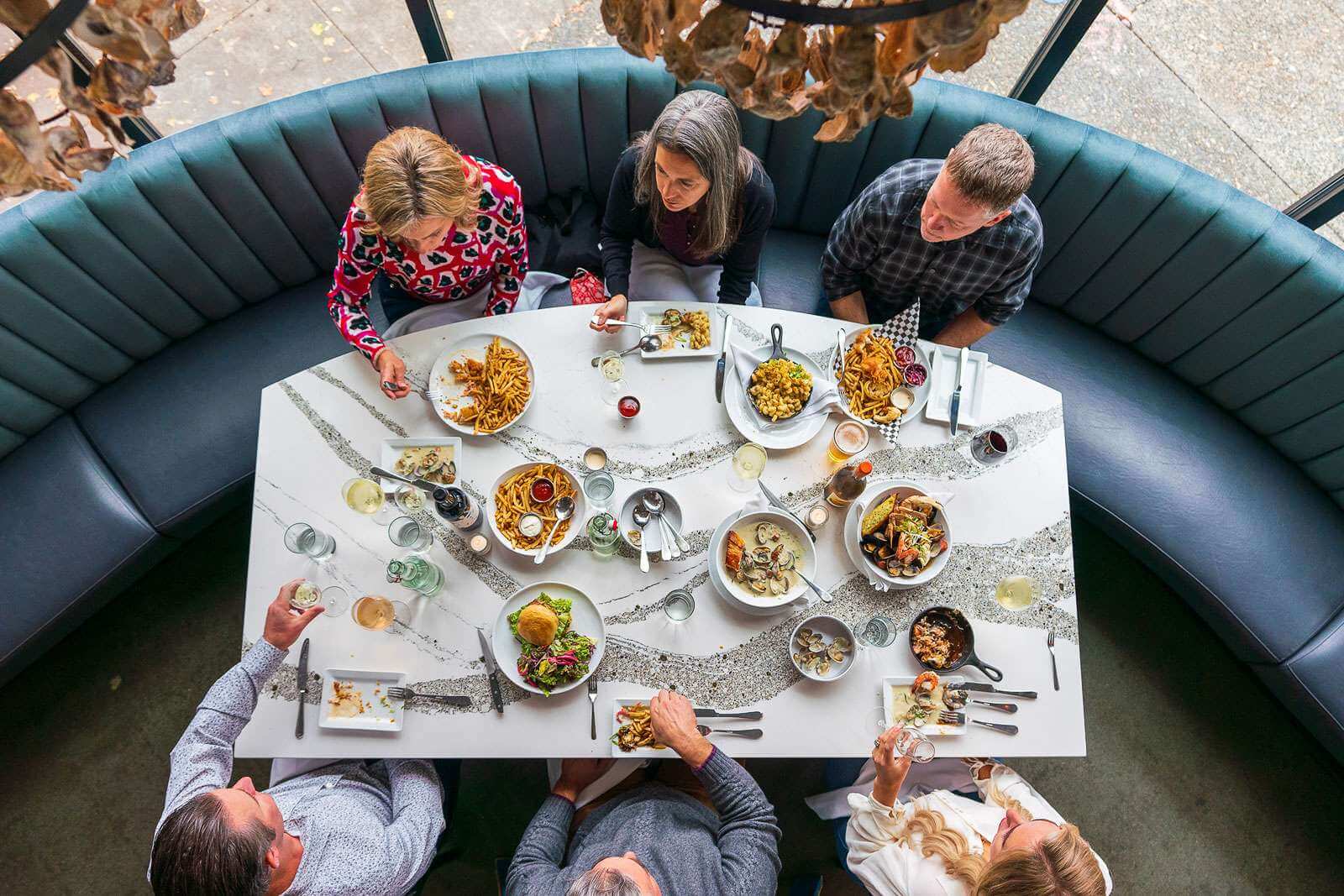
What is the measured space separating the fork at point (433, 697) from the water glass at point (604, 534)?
505mm

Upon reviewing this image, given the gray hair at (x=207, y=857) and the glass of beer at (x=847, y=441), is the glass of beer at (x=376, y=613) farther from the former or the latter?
the glass of beer at (x=847, y=441)

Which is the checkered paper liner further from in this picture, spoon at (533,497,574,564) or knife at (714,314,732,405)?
spoon at (533,497,574,564)

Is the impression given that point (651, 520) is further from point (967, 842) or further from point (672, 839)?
point (967, 842)

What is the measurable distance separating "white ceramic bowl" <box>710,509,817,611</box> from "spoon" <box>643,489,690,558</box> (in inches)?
3.4

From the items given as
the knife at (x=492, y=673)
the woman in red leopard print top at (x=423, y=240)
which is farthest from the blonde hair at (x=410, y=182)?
the knife at (x=492, y=673)

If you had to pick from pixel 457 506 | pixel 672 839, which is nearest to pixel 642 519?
pixel 457 506

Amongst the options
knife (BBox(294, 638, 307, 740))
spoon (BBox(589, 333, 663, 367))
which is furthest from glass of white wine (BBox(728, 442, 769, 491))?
knife (BBox(294, 638, 307, 740))

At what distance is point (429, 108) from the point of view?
8.11 ft

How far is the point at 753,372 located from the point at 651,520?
1.73 ft

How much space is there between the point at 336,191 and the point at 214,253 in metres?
0.45

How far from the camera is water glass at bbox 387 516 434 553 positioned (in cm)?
197

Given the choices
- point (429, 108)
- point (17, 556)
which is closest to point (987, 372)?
point (429, 108)

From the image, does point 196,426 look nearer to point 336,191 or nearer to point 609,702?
point 336,191

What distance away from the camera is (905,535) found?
200cm
